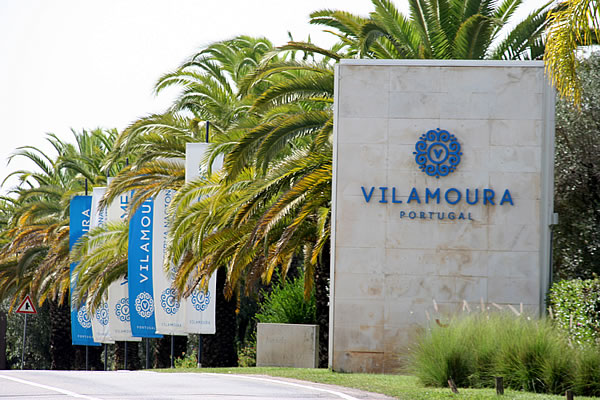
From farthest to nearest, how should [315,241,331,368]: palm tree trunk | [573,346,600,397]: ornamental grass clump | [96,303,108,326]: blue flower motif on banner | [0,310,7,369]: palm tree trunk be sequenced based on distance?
1. [0,310,7,369]: palm tree trunk
2. [96,303,108,326]: blue flower motif on banner
3. [315,241,331,368]: palm tree trunk
4. [573,346,600,397]: ornamental grass clump

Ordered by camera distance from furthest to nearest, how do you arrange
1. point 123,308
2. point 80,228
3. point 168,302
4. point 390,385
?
1. point 80,228
2. point 123,308
3. point 168,302
4. point 390,385

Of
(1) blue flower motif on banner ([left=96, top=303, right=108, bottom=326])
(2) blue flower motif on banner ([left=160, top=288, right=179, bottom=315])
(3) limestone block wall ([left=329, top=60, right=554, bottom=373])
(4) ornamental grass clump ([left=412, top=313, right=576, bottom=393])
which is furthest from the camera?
(1) blue flower motif on banner ([left=96, top=303, right=108, bottom=326])

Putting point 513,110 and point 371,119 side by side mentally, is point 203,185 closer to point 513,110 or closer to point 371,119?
point 371,119

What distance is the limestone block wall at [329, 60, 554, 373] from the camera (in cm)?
1862

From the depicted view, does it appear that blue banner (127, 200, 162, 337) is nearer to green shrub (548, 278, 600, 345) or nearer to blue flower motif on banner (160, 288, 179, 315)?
blue flower motif on banner (160, 288, 179, 315)

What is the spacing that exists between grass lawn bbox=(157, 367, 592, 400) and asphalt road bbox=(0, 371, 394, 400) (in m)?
0.41

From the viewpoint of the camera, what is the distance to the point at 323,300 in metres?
21.6

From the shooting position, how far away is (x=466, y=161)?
18875 millimetres

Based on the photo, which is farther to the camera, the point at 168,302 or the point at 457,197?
the point at 168,302

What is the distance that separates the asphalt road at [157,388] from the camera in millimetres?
11922

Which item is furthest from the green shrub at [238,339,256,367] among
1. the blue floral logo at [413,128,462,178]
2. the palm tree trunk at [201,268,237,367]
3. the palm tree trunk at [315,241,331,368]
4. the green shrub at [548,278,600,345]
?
the green shrub at [548,278,600,345]

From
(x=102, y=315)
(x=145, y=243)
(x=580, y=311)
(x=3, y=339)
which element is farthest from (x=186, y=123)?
(x=3, y=339)

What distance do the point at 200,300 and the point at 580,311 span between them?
12.2 metres

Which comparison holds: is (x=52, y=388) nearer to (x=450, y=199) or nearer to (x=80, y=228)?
(x=450, y=199)
